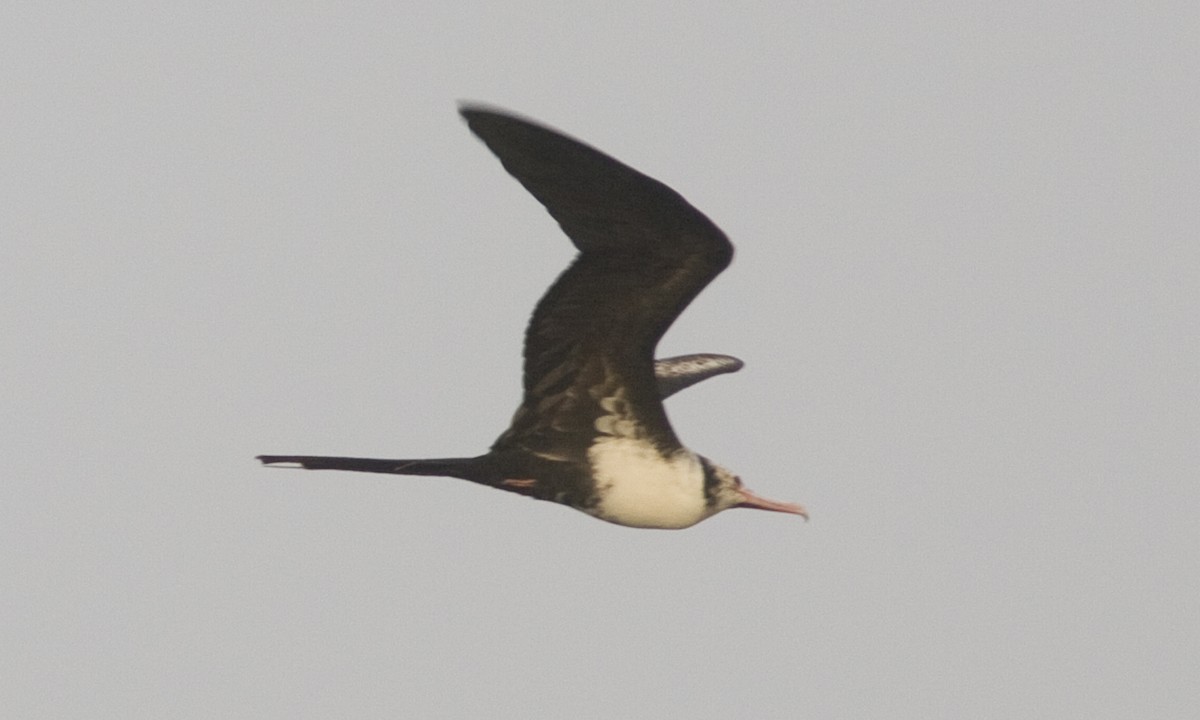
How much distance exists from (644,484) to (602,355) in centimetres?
77

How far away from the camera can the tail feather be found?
9.41 meters

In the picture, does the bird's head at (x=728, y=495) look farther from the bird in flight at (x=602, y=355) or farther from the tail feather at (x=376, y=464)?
the tail feather at (x=376, y=464)

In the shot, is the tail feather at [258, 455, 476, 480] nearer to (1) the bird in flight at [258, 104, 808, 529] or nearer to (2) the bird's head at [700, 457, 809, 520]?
(1) the bird in flight at [258, 104, 808, 529]

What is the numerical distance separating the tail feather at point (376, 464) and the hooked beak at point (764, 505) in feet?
4.79

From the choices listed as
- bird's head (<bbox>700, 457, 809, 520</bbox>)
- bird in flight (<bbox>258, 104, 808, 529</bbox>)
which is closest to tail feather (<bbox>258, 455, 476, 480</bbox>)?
bird in flight (<bbox>258, 104, 808, 529</bbox>)

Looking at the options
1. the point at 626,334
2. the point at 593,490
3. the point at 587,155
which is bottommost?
the point at 593,490

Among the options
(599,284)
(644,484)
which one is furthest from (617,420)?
(599,284)

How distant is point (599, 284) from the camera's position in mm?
8805

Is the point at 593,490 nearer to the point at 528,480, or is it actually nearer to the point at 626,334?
the point at 528,480

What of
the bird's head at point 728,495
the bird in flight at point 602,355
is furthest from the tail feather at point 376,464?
the bird's head at point 728,495

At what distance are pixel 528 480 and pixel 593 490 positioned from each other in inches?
11.8


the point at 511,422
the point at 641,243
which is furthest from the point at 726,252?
the point at 511,422

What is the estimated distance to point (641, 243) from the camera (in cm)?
859

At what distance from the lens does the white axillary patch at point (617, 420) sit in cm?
936
